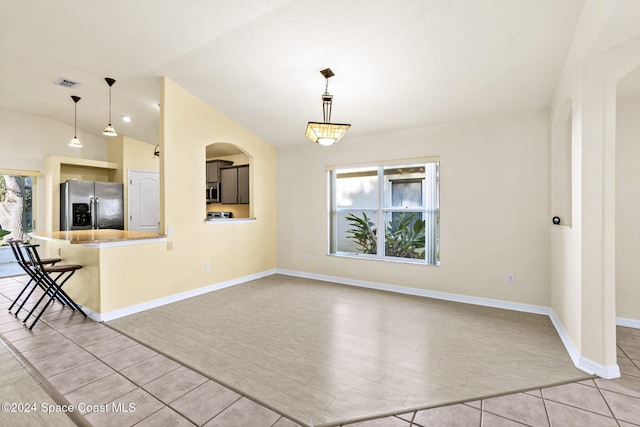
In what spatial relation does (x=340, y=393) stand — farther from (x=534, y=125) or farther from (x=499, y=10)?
(x=534, y=125)

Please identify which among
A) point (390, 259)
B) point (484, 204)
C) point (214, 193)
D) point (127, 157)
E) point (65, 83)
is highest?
point (65, 83)

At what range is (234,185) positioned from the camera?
260 inches

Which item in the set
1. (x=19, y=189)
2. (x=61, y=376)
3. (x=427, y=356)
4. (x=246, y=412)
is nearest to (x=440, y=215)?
(x=427, y=356)

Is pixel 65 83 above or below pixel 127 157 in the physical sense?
above

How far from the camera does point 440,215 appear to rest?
452cm

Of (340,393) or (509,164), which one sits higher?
(509,164)

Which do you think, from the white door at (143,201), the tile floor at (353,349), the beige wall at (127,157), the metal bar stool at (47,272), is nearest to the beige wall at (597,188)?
the tile floor at (353,349)

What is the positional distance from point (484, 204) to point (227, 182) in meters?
4.92

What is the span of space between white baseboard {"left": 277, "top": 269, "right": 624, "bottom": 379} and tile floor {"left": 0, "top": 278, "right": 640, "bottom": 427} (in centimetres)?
11

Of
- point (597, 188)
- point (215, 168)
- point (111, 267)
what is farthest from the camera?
point (215, 168)

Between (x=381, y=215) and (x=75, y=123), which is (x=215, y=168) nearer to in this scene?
(x=75, y=123)

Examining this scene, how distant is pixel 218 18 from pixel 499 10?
246cm

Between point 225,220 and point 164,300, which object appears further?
Answer: point 225,220

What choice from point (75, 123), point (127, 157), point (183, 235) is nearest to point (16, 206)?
point (75, 123)
